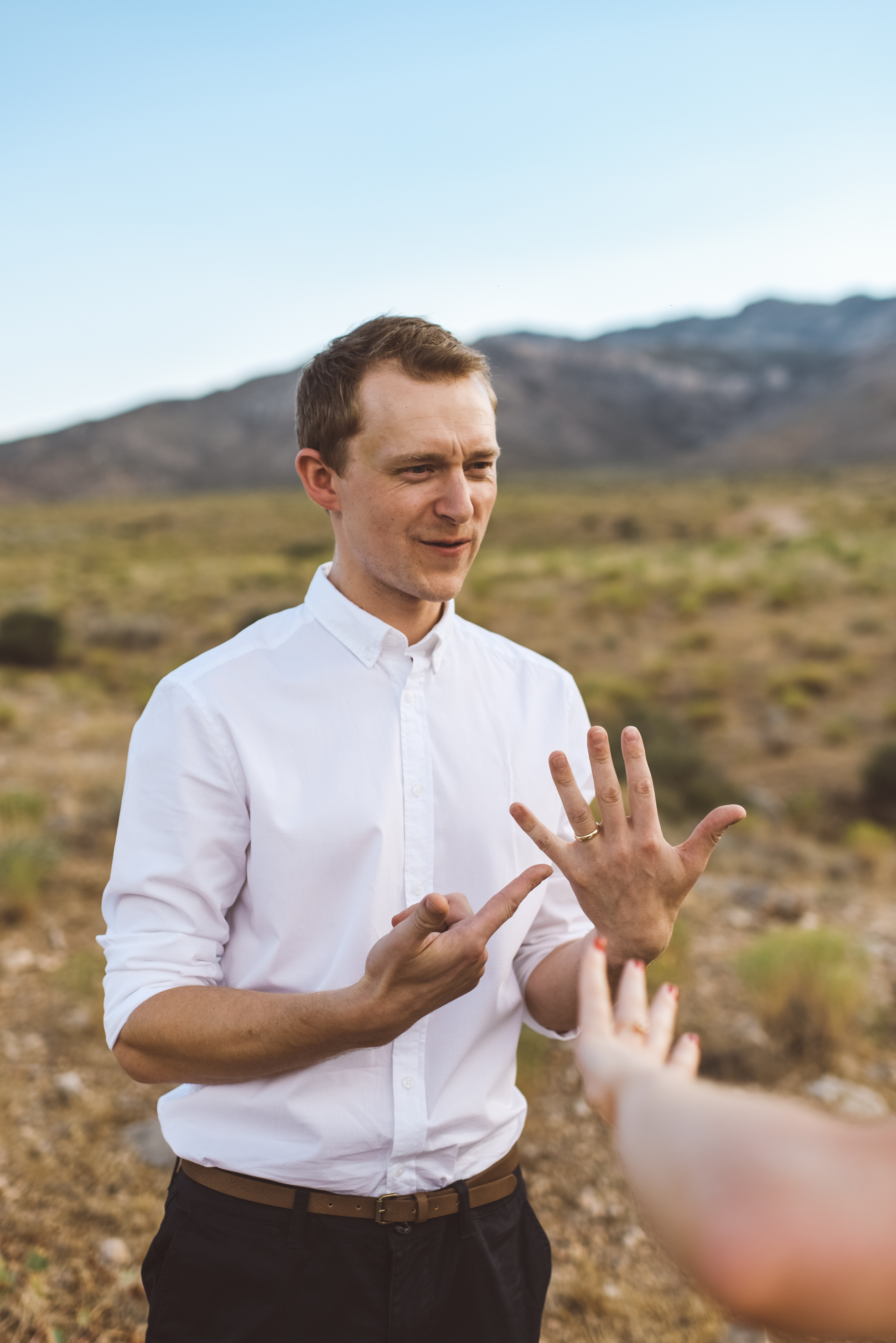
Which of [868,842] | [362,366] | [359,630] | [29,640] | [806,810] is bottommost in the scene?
[806,810]

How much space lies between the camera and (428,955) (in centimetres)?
141

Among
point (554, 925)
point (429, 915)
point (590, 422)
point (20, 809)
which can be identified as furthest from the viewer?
point (590, 422)

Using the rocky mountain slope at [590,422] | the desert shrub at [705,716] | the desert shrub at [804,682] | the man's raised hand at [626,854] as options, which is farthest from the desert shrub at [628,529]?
the rocky mountain slope at [590,422]

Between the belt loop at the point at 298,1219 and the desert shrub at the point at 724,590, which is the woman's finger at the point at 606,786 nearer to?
the belt loop at the point at 298,1219

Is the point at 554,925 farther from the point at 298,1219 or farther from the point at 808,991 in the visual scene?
the point at 808,991

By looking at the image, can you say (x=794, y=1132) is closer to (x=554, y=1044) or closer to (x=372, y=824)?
(x=372, y=824)

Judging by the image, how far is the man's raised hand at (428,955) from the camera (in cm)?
138

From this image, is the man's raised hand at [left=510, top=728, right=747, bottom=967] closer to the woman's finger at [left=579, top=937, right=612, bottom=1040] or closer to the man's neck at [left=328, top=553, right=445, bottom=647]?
the woman's finger at [left=579, top=937, right=612, bottom=1040]

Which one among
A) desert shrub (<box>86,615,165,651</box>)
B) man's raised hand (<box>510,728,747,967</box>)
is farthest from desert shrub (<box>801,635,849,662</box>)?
man's raised hand (<box>510,728,747,967</box>)

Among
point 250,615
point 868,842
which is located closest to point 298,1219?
point 868,842

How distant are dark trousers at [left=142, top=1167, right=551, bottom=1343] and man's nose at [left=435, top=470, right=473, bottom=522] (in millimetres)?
1323

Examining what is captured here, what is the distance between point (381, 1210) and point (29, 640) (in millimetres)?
15500

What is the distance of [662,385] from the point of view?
168750 millimetres

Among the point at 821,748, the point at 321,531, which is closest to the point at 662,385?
the point at 321,531
